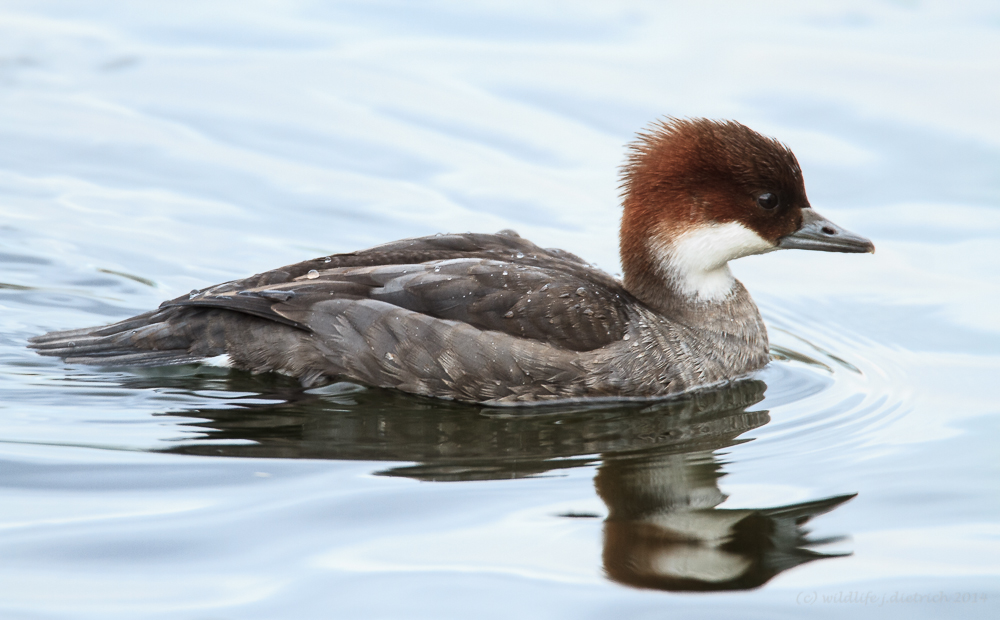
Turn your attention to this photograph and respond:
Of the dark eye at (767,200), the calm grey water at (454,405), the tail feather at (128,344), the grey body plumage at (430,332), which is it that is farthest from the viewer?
the dark eye at (767,200)

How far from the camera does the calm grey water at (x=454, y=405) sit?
5.97 meters

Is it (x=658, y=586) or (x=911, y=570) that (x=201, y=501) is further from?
(x=911, y=570)

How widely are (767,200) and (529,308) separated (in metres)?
Result: 1.76

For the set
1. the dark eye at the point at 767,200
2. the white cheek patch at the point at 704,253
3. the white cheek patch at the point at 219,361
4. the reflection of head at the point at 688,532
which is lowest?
the reflection of head at the point at 688,532

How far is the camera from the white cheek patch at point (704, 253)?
8414mm

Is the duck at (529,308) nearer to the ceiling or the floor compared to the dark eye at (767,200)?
nearer to the floor

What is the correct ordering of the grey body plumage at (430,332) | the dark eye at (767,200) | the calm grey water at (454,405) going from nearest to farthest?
1. the calm grey water at (454,405)
2. the grey body plumage at (430,332)
3. the dark eye at (767,200)

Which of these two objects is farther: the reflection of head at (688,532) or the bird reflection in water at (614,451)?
the bird reflection in water at (614,451)

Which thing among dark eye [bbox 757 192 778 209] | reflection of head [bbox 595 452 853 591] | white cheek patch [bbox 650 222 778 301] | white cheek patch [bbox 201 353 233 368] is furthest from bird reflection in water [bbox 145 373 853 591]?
dark eye [bbox 757 192 778 209]

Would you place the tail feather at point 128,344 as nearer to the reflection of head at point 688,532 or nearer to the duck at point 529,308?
the duck at point 529,308

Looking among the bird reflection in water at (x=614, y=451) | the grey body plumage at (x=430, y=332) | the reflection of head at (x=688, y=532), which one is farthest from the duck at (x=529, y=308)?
the reflection of head at (x=688, y=532)

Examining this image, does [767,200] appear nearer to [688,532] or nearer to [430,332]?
[430,332]

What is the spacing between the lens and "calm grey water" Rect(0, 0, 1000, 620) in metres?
5.97

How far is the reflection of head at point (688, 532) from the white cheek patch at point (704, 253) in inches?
67.3
